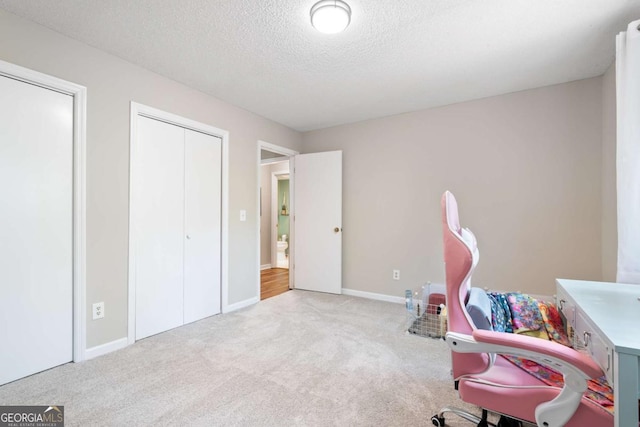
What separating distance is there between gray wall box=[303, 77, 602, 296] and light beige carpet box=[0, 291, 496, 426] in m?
1.20

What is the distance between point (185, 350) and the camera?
7.71ft

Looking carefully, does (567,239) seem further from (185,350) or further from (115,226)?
(115,226)

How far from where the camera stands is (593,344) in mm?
968

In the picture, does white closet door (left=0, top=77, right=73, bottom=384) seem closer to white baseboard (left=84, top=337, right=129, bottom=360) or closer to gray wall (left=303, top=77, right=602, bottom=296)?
white baseboard (left=84, top=337, right=129, bottom=360)

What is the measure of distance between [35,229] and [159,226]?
0.86m

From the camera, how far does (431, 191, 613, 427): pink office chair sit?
88 cm

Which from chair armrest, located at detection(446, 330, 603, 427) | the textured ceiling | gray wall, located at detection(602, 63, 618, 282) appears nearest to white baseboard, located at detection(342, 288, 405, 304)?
gray wall, located at detection(602, 63, 618, 282)

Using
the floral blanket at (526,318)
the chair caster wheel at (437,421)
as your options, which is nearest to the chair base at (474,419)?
the chair caster wheel at (437,421)

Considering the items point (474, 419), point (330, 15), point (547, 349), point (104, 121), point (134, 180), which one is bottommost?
point (474, 419)

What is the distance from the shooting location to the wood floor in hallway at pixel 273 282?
4.18 meters

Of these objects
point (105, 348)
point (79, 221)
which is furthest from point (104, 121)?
point (105, 348)

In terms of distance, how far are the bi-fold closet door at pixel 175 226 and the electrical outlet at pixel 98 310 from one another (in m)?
0.28

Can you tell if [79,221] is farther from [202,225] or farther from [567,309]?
[567,309]

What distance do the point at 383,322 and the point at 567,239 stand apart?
1.98 metres
